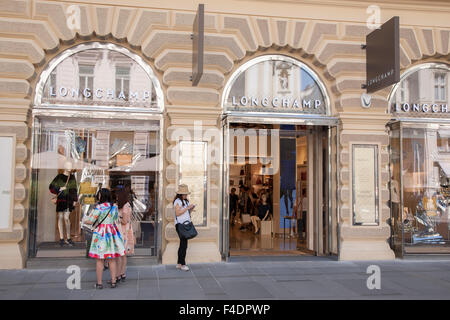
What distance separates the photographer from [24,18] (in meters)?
9.10

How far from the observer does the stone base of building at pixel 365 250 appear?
32.6 feet

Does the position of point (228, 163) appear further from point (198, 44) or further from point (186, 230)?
point (198, 44)

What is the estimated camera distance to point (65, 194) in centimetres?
966

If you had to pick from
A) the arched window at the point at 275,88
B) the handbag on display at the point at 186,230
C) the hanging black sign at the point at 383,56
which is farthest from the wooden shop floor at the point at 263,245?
the hanging black sign at the point at 383,56

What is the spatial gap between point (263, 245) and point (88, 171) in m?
4.99

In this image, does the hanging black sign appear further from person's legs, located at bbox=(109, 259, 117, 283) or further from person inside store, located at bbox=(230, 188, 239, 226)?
person inside store, located at bbox=(230, 188, 239, 226)

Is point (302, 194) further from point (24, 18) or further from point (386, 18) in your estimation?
point (24, 18)

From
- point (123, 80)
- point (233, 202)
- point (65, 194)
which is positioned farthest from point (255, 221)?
point (123, 80)

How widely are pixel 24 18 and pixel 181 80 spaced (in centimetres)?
335

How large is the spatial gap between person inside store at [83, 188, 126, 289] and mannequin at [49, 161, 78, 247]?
263 centimetres

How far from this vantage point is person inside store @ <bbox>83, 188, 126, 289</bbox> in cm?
711

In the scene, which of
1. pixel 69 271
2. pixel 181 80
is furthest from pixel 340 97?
pixel 69 271

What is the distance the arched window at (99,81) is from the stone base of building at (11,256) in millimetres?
2870

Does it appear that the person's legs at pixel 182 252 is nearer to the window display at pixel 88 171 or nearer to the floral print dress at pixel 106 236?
the window display at pixel 88 171
